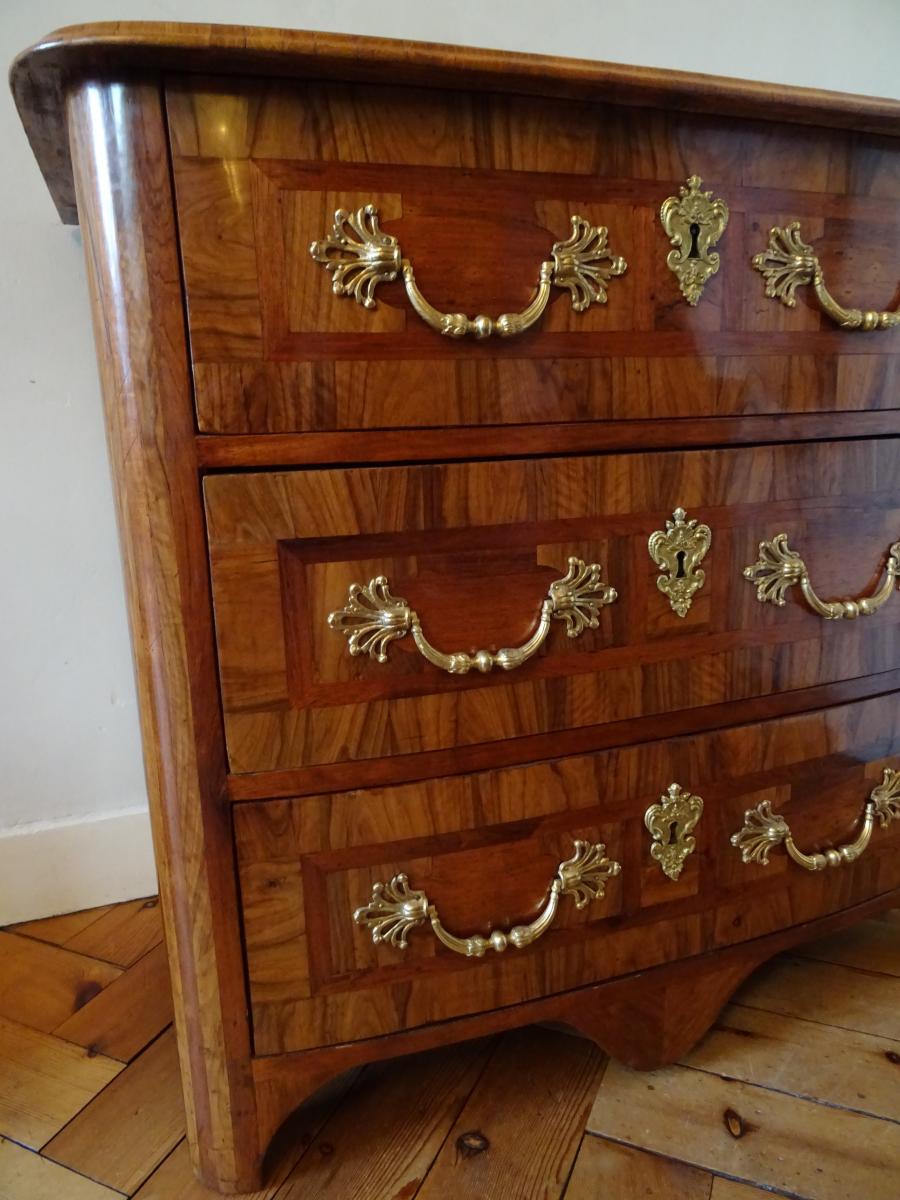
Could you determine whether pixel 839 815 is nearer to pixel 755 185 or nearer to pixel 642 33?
pixel 755 185

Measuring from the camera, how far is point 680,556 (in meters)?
0.59

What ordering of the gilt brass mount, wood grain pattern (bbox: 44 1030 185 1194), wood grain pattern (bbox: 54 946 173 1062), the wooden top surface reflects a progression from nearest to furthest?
the wooden top surface
the gilt brass mount
wood grain pattern (bbox: 44 1030 185 1194)
wood grain pattern (bbox: 54 946 173 1062)

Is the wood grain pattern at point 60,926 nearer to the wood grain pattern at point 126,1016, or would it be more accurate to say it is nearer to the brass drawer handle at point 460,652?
the wood grain pattern at point 126,1016

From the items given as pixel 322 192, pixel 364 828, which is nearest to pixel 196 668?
pixel 364 828

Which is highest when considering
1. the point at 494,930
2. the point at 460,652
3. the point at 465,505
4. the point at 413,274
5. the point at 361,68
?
the point at 361,68

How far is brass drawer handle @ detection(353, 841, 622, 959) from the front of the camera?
0.58 metres

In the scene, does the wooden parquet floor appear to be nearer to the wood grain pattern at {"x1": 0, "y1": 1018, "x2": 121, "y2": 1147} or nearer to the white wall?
the wood grain pattern at {"x1": 0, "y1": 1018, "x2": 121, "y2": 1147}

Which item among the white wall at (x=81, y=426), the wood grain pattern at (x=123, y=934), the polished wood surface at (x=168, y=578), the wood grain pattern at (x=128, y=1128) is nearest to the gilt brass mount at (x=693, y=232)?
the polished wood surface at (x=168, y=578)

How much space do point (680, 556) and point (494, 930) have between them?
1.04 feet

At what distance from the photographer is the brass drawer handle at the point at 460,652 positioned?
1.72 feet

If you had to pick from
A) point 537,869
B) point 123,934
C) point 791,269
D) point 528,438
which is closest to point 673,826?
point 537,869

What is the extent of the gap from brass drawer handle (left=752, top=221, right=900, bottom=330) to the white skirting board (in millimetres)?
910

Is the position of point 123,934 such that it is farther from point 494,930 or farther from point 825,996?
point 825,996

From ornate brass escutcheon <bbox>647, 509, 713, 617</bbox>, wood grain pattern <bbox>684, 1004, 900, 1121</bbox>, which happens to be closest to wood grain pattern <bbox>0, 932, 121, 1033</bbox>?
wood grain pattern <bbox>684, 1004, 900, 1121</bbox>
